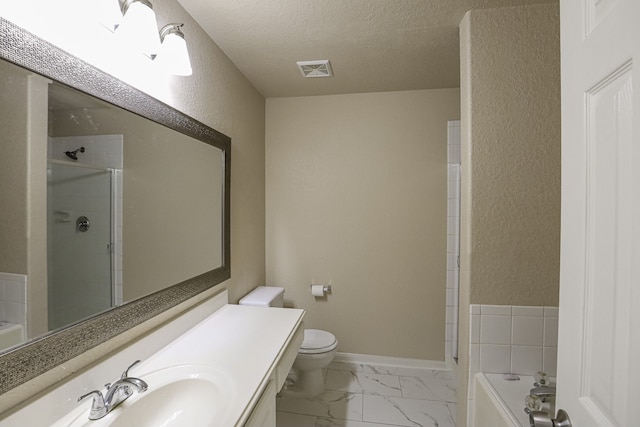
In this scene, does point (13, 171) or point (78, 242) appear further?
point (78, 242)

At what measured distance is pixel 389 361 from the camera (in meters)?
2.52

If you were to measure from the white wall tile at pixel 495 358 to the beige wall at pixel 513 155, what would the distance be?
24cm

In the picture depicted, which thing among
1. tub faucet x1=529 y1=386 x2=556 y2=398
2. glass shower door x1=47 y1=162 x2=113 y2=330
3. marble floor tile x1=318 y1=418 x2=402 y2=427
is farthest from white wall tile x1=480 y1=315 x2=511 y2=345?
glass shower door x1=47 y1=162 x2=113 y2=330

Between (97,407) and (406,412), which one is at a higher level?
(97,407)

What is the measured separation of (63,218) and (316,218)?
190 centimetres

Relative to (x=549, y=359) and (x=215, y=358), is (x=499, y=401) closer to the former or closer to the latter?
(x=549, y=359)

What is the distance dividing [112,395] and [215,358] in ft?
1.17

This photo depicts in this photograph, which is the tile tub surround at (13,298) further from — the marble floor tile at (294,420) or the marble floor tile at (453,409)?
the marble floor tile at (453,409)

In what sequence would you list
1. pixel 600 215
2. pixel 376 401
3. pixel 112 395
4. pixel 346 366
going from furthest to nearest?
pixel 346 366 < pixel 376 401 < pixel 112 395 < pixel 600 215

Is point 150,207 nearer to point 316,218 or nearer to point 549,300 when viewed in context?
point 316,218

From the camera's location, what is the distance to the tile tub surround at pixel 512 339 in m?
1.43

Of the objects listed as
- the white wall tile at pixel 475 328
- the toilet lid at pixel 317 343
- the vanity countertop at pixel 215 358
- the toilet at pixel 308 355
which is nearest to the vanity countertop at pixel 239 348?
the vanity countertop at pixel 215 358

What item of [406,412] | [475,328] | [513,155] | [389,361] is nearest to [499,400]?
[475,328]

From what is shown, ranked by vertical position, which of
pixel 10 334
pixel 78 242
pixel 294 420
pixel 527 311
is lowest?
pixel 294 420
